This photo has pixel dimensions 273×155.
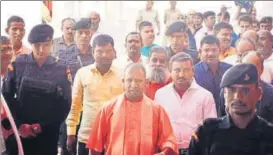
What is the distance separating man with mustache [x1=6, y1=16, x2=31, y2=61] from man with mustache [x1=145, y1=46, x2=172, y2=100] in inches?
34.5

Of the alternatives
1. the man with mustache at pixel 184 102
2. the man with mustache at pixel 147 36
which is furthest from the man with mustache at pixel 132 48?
the man with mustache at pixel 184 102

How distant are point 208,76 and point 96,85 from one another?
652 mm

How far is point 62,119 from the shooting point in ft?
9.79

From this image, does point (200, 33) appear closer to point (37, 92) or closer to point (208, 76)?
point (208, 76)

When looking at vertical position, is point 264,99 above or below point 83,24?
below

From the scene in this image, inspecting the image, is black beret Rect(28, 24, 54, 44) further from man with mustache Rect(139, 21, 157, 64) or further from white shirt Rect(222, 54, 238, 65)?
white shirt Rect(222, 54, 238, 65)

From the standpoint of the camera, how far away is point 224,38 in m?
3.59

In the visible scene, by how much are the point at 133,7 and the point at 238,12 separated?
2.11 meters

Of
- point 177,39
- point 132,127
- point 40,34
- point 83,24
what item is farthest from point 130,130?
point 83,24

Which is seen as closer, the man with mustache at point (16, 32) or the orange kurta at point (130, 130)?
the orange kurta at point (130, 130)

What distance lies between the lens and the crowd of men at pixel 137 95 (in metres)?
2.07

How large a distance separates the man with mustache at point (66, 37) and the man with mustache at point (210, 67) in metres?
1.06

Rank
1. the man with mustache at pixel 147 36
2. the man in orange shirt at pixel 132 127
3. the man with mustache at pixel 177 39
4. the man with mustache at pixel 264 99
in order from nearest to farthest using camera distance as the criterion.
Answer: the man in orange shirt at pixel 132 127
the man with mustache at pixel 264 99
the man with mustache at pixel 177 39
the man with mustache at pixel 147 36

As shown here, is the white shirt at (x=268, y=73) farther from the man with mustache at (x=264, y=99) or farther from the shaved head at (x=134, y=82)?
the shaved head at (x=134, y=82)
